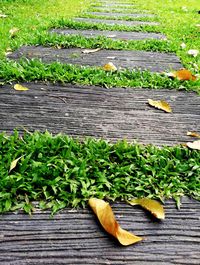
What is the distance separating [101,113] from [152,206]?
897mm

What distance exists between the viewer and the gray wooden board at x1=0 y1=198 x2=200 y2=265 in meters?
1.17

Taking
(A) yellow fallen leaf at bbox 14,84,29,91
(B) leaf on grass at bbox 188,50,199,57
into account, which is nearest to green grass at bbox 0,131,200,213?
(A) yellow fallen leaf at bbox 14,84,29,91

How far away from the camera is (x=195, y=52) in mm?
3625

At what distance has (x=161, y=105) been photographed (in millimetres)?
2320

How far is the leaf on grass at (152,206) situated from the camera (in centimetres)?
137

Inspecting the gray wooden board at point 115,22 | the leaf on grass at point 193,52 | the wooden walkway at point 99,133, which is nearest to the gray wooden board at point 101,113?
the wooden walkway at point 99,133

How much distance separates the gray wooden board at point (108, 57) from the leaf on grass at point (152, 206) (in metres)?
1.84

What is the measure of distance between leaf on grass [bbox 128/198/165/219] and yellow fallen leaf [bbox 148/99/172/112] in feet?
3.15

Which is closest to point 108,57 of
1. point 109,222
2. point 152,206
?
point 152,206

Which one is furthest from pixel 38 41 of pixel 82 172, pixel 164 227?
pixel 164 227

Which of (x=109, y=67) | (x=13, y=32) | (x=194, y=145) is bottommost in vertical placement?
(x=13, y=32)

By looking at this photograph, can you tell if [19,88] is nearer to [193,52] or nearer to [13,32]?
[13,32]

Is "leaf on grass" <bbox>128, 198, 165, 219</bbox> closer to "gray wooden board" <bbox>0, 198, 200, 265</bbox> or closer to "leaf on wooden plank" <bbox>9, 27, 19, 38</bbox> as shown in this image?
"gray wooden board" <bbox>0, 198, 200, 265</bbox>

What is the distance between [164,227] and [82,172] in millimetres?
417
